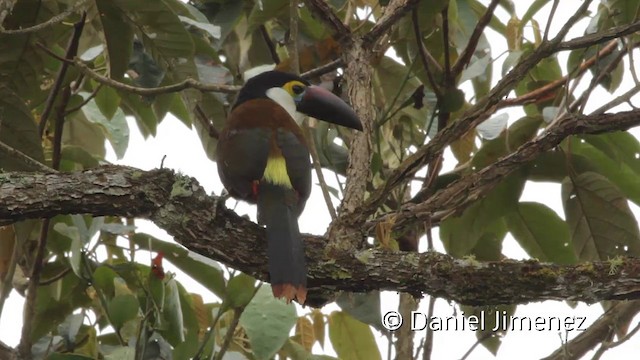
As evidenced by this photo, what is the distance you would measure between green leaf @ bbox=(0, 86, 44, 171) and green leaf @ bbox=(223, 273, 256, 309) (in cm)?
70

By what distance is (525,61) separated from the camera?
2611 millimetres

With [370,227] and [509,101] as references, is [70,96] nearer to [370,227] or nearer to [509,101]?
[370,227]

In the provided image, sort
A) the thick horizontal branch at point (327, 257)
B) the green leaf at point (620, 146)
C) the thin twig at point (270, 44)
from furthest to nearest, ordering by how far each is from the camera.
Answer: the thin twig at point (270, 44) < the green leaf at point (620, 146) < the thick horizontal branch at point (327, 257)

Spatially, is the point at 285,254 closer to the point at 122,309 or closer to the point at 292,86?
the point at 122,309

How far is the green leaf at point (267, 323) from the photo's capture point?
2623mm

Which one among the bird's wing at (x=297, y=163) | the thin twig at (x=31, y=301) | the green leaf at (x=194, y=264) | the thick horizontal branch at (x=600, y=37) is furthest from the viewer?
the green leaf at (x=194, y=264)

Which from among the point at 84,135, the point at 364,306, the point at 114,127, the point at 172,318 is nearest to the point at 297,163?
the point at 364,306

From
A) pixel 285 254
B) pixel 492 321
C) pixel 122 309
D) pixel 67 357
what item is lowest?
pixel 67 357

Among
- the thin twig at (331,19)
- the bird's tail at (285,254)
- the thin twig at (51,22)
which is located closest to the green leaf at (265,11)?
the thin twig at (331,19)

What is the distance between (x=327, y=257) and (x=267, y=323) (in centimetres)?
30

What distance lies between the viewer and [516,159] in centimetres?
266

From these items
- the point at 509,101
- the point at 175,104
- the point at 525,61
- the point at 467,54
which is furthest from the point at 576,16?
the point at 175,104

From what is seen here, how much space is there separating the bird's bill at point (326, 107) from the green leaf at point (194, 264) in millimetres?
570

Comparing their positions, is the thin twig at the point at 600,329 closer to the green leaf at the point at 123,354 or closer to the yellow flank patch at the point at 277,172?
the yellow flank patch at the point at 277,172
